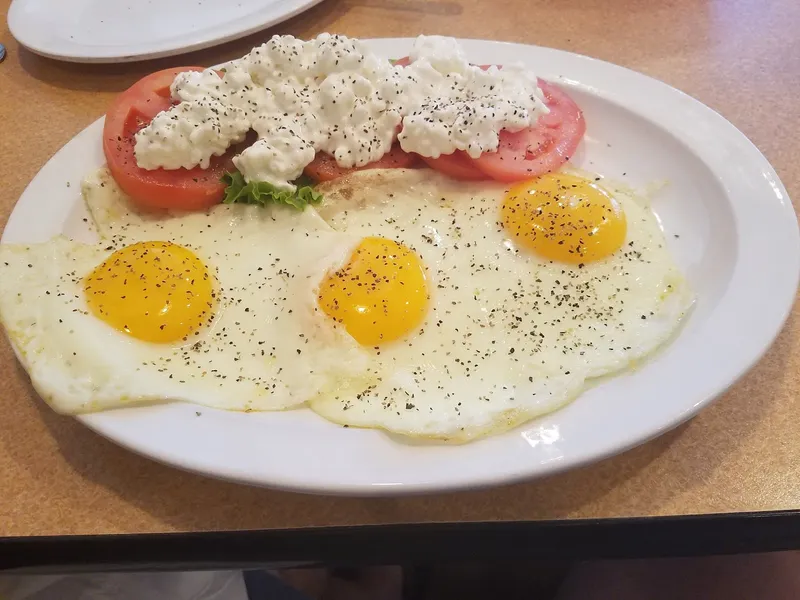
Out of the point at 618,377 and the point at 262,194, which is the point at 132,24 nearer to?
the point at 262,194

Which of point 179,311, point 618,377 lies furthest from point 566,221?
point 179,311

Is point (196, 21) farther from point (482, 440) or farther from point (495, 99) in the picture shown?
point (482, 440)

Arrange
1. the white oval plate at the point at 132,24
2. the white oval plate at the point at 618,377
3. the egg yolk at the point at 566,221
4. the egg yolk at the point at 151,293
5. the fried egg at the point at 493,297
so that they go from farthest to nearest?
1. the white oval plate at the point at 132,24
2. the egg yolk at the point at 566,221
3. the egg yolk at the point at 151,293
4. the fried egg at the point at 493,297
5. the white oval plate at the point at 618,377

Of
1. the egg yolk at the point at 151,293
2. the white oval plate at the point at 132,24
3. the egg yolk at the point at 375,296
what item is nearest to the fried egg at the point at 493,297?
the egg yolk at the point at 375,296

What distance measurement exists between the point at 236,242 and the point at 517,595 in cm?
99

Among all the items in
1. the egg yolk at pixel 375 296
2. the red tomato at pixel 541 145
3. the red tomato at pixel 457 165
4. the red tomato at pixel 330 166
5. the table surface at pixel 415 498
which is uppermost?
the red tomato at pixel 541 145

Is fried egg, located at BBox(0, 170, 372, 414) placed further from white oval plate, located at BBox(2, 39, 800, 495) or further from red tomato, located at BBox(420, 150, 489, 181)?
red tomato, located at BBox(420, 150, 489, 181)

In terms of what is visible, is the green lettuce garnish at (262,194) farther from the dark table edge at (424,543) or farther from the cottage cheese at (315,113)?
the dark table edge at (424,543)

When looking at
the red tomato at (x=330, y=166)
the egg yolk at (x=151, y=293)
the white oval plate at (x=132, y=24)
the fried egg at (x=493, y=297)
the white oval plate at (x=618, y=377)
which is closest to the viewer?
the white oval plate at (x=618, y=377)

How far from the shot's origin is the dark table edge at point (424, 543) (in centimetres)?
103

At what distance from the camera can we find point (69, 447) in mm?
1173

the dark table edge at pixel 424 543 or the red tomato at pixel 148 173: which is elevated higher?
the red tomato at pixel 148 173

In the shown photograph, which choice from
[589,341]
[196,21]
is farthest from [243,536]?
[196,21]

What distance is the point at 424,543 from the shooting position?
3.39 ft
